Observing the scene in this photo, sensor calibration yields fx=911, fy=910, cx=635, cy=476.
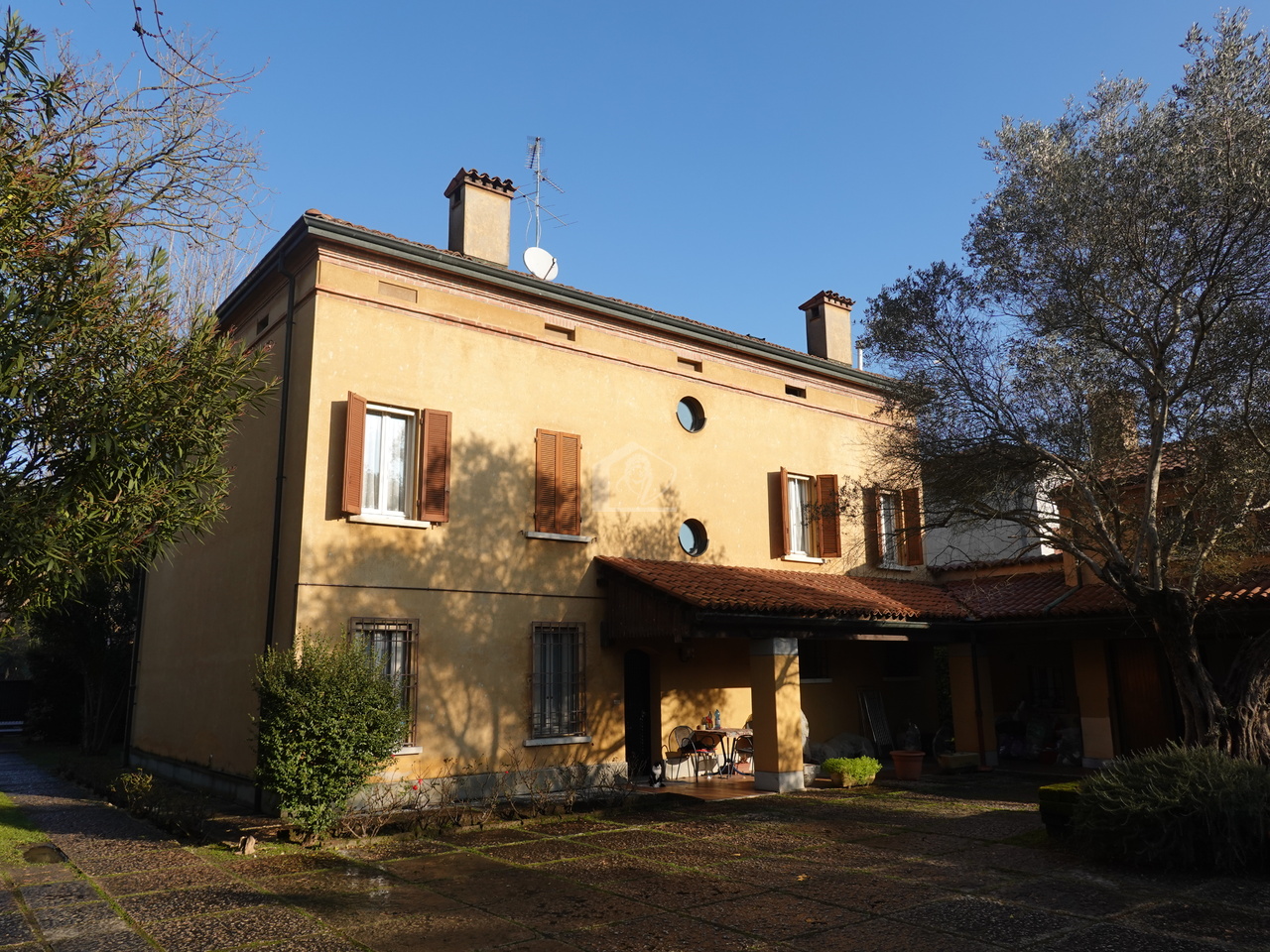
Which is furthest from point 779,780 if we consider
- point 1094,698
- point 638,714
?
point 1094,698

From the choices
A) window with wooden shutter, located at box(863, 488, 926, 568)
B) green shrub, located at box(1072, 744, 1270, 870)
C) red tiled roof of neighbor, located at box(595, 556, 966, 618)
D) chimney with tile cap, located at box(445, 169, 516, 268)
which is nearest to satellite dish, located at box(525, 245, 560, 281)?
chimney with tile cap, located at box(445, 169, 516, 268)

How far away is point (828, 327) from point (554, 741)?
10459 millimetres

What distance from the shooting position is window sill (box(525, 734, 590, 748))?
12859 millimetres

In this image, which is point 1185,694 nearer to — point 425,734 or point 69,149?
point 425,734

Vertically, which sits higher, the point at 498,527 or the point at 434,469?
the point at 434,469

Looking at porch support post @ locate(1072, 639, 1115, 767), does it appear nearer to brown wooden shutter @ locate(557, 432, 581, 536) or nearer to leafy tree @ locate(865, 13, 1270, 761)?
leafy tree @ locate(865, 13, 1270, 761)

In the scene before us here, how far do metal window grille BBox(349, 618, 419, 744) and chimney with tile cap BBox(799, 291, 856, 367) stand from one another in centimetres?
1058

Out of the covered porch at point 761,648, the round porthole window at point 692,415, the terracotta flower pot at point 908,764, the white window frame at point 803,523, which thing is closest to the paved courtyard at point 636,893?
the covered porch at point 761,648

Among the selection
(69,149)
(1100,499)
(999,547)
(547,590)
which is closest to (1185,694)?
(1100,499)

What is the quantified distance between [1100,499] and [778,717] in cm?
566

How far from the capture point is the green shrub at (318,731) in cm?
966

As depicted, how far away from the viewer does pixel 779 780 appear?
1334 centimetres

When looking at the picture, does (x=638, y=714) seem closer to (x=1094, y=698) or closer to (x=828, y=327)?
(x=1094, y=698)

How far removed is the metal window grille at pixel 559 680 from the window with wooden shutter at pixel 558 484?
4.92 feet
